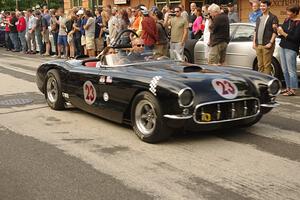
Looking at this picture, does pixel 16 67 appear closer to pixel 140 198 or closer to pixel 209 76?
pixel 209 76

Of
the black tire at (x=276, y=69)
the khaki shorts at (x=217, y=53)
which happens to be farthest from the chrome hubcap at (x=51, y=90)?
the black tire at (x=276, y=69)

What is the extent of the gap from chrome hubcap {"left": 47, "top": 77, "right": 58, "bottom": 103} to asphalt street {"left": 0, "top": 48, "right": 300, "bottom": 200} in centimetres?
62

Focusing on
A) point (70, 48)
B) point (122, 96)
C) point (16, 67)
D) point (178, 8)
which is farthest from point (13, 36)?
point (122, 96)

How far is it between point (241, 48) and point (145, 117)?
5.70 meters

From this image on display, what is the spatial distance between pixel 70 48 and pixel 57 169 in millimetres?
13308

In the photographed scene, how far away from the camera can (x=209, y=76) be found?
6141 millimetres

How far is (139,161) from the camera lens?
5.38 meters

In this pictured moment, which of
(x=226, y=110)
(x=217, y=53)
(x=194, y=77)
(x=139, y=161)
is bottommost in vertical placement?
(x=139, y=161)

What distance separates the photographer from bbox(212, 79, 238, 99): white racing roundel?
589 centimetres

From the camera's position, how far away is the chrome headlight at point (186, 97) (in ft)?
18.5

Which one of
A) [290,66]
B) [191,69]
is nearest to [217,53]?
[290,66]

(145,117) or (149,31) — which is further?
(149,31)

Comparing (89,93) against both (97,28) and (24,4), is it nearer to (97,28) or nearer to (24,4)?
(97,28)

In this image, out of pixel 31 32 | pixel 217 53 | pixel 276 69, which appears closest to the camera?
pixel 276 69
